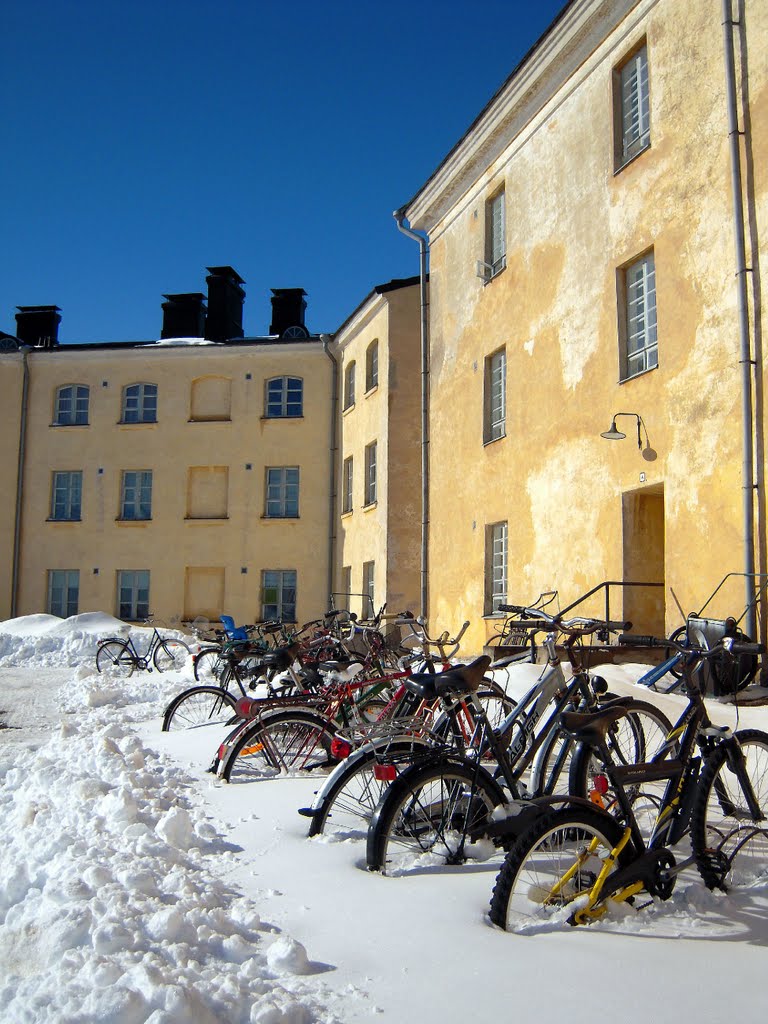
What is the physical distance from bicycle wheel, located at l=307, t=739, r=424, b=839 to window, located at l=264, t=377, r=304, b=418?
22775 millimetres

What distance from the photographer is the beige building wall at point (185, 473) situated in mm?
27281

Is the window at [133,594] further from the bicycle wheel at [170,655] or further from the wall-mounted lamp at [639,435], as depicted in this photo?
the wall-mounted lamp at [639,435]

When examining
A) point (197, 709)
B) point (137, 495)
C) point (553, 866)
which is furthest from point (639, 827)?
A: point (137, 495)

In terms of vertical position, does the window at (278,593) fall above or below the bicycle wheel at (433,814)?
above

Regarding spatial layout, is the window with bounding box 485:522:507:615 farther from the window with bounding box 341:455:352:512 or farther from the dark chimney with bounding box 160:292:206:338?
the dark chimney with bounding box 160:292:206:338

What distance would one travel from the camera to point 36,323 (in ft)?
108

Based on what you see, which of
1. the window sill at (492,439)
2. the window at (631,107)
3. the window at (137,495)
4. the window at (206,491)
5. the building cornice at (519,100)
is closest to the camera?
the window at (631,107)

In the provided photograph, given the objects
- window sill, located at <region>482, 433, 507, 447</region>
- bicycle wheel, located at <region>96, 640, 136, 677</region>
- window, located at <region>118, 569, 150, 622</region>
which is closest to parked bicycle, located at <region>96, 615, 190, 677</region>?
bicycle wheel, located at <region>96, 640, 136, 677</region>

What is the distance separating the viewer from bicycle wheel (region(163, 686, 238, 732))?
31.1ft

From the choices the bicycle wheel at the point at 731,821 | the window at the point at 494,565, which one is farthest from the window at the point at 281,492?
the bicycle wheel at the point at 731,821

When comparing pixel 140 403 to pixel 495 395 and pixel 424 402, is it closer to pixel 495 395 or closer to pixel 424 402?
pixel 424 402

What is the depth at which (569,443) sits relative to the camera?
14227mm

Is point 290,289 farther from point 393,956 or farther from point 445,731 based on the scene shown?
point 393,956

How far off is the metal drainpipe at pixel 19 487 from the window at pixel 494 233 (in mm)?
16996
